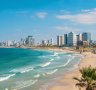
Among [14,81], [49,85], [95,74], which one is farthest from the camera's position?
[14,81]

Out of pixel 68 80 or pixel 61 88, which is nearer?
pixel 61 88

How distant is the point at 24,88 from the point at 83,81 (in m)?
13.2

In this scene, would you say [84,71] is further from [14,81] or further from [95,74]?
[14,81]

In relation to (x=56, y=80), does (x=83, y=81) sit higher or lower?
higher

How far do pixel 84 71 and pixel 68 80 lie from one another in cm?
2082

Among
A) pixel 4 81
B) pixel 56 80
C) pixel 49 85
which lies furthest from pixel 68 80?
pixel 4 81

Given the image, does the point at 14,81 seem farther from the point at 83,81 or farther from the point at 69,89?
the point at 83,81

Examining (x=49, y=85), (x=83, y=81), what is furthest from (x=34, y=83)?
(x=83, y=81)

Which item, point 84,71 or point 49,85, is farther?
point 49,85

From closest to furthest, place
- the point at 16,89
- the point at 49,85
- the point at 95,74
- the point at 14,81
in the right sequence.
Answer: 1. the point at 95,74
2. the point at 16,89
3. the point at 49,85
4. the point at 14,81

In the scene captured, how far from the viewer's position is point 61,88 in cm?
4162

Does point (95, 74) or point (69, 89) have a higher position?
point (95, 74)

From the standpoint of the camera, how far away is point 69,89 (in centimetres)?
4016

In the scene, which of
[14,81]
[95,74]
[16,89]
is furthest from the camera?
[14,81]
